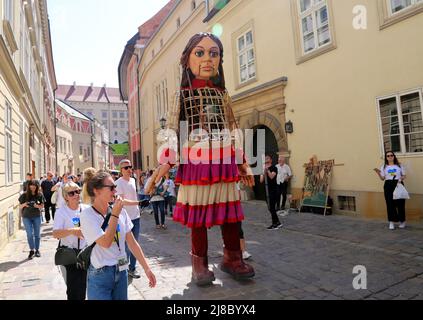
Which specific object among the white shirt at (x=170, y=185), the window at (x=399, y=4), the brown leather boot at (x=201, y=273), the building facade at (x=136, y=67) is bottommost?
the brown leather boot at (x=201, y=273)

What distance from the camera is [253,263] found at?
4.81 meters

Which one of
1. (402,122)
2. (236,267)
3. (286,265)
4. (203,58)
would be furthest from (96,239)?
(402,122)

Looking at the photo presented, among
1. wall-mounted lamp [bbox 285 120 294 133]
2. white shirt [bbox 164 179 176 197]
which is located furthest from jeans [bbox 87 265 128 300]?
wall-mounted lamp [bbox 285 120 294 133]

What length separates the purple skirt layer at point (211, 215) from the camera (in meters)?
3.72

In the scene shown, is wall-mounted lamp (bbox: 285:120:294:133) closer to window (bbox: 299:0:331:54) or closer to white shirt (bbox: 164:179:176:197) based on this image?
window (bbox: 299:0:331:54)

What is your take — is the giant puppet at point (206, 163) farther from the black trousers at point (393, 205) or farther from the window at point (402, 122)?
the window at point (402, 122)

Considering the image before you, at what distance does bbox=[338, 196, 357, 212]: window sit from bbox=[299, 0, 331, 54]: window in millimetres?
4180

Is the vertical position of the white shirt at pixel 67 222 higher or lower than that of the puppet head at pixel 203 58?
lower

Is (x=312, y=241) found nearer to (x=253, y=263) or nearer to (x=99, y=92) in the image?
(x=253, y=263)

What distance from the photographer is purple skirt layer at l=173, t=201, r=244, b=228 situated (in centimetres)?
372

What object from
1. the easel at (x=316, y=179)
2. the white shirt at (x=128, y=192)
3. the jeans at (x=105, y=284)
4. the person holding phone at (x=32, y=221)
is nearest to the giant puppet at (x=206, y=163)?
the white shirt at (x=128, y=192)

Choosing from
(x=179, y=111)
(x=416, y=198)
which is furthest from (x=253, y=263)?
(x=416, y=198)

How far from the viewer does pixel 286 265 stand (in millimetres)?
4613
